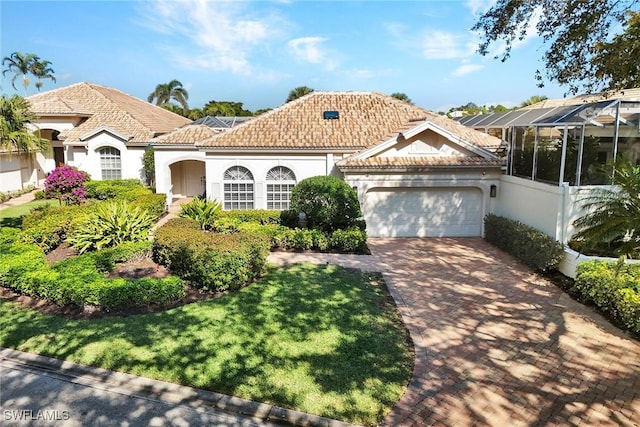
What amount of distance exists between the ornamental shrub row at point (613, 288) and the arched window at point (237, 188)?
43.7 feet

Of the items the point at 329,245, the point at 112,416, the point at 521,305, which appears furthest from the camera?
the point at 329,245

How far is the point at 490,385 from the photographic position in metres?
7.41

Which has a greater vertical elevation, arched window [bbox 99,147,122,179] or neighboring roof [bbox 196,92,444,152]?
neighboring roof [bbox 196,92,444,152]

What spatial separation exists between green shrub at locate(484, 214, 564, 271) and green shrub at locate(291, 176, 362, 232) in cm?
539

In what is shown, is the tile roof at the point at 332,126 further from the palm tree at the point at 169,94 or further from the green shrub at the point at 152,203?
the palm tree at the point at 169,94

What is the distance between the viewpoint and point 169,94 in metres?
57.4

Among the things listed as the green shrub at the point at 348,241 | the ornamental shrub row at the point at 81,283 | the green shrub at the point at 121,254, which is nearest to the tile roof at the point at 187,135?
the green shrub at the point at 121,254

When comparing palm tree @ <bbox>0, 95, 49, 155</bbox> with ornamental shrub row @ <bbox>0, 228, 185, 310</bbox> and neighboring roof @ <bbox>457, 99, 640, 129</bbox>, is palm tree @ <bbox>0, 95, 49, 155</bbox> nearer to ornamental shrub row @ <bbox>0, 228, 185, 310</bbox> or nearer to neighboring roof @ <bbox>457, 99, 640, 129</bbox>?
ornamental shrub row @ <bbox>0, 228, 185, 310</bbox>

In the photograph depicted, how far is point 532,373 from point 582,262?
17.7 feet

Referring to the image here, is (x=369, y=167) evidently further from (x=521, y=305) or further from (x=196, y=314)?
(x=196, y=314)

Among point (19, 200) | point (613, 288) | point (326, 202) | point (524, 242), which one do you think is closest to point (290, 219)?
point (326, 202)

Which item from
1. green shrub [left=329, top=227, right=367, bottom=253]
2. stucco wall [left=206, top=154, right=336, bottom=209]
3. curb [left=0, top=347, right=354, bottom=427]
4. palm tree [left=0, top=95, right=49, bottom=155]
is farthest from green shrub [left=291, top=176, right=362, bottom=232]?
palm tree [left=0, top=95, right=49, bottom=155]

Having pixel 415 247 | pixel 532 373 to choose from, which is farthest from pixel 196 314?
pixel 415 247

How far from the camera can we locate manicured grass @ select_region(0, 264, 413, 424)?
7.09m
